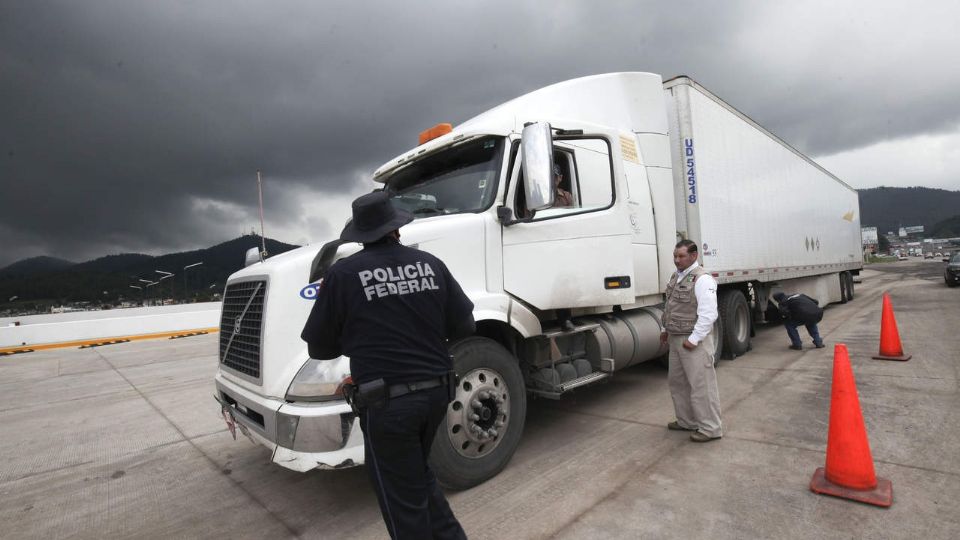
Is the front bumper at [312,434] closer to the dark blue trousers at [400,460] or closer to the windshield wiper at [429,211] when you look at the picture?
the dark blue trousers at [400,460]

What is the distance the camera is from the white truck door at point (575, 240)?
3676mm

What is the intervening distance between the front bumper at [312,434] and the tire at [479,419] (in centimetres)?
57

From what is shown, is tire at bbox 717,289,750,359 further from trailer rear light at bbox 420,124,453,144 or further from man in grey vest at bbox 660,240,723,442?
trailer rear light at bbox 420,124,453,144

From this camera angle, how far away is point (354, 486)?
355cm

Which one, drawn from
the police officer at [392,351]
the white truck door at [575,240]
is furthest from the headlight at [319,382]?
the white truck door at [575,240]

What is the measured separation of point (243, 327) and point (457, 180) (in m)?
1.92

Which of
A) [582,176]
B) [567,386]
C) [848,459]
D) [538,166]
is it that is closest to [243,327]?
[538,166]

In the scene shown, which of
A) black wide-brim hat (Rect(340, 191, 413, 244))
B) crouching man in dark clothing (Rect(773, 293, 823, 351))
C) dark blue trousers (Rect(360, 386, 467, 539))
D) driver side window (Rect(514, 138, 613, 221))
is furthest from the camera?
crouching man in dark clothing (Rect(773, 293, 823, 351))

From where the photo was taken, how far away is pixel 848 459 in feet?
9.59

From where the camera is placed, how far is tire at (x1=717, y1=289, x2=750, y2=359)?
676 cm

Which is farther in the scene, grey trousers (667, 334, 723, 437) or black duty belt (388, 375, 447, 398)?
grey trousers (667, 334, 723, 437)

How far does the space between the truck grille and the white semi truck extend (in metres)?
0.02

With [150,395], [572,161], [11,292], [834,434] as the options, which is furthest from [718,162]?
[11,292]

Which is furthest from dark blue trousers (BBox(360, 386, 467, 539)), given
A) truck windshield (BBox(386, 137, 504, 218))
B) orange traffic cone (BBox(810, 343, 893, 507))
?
orange traffic cone (BBox(810, 343, 893, 507))
